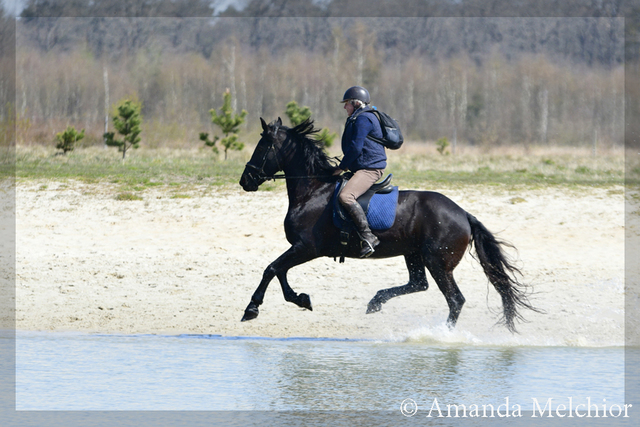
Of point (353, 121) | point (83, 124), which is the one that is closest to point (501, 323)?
point (353, 121)

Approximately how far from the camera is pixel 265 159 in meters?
8.92

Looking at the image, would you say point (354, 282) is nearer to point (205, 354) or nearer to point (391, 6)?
point (205, 354)

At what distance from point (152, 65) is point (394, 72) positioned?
1853 cm

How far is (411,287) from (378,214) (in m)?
1.00

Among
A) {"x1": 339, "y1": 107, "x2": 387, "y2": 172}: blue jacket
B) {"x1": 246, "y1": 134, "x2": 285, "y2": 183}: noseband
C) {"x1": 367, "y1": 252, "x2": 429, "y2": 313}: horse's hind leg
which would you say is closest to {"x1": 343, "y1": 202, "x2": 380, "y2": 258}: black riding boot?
{"x1": 339, "y1": 107, "x2": 387, "y2": 172}: blue jacket

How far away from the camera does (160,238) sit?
44.9 ft

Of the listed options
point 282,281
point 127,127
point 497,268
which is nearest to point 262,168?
point 282,281

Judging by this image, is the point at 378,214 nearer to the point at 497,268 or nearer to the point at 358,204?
the point at 358,204

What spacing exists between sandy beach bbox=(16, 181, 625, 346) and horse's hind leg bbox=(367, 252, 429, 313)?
1.62 feet

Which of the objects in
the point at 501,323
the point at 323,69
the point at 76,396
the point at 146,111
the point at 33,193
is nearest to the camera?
the point at 76,396

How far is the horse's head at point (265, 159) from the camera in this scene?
29.2 ft

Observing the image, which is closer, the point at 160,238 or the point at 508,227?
the point at 160,238

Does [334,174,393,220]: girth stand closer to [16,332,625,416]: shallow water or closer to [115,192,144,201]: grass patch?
[16,332,625,416]: shallow water

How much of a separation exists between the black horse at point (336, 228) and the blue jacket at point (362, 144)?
395 mm
